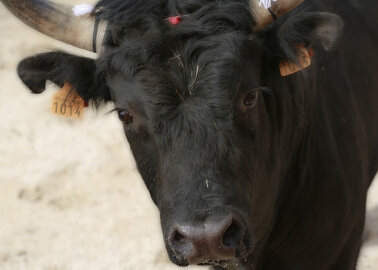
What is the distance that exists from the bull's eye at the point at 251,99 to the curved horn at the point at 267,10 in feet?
1.26

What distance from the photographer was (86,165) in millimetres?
7516

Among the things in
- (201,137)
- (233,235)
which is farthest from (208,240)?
(201,137)

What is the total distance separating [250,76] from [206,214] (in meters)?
0.88

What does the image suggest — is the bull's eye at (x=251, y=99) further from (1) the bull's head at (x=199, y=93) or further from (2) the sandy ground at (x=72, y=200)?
(2) the sandy ground at (x=72, y=200)

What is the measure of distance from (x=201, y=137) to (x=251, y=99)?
0.45 meters

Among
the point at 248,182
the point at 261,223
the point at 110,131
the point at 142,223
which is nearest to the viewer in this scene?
the point at 248,182

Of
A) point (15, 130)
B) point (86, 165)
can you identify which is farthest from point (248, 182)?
point (15, 130)

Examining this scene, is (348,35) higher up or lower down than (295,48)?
lower down

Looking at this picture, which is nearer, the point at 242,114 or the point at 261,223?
the point at 242,114

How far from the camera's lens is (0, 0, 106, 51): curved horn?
12.9 ft

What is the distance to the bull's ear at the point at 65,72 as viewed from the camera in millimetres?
4043

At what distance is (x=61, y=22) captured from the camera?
4.00 m

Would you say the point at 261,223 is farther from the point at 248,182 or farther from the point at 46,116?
the point at 46,116

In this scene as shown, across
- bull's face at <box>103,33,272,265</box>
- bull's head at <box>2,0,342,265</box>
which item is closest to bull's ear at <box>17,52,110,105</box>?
bull's head at <box>2,0,342,265</box>
